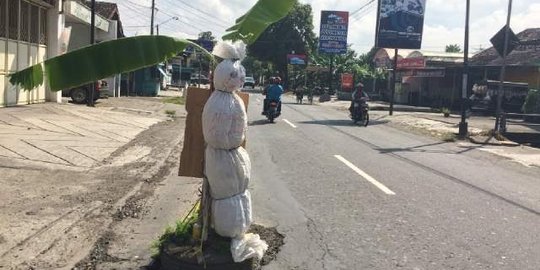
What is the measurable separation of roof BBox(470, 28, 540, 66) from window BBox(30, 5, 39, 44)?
2406 centimetres

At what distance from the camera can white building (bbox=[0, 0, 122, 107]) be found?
59.4ft

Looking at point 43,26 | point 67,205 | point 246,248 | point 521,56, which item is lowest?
point 67,205

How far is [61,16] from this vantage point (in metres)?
23.3

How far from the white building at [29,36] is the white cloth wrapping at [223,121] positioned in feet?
39.3

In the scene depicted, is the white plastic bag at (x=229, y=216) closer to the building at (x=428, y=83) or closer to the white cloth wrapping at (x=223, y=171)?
the white cloth wrapping at (x=223, y=171)

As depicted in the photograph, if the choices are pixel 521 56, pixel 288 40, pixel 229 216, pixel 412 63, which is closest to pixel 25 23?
pixel 229 216

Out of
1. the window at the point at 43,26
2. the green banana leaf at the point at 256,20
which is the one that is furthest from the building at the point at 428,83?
the green banana leaf at the point at 256,20

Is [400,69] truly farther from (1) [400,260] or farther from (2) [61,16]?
(1) [400,260]

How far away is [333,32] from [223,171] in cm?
4920

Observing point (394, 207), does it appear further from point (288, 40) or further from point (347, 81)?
point (288, 40)

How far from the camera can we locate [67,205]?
7.38m

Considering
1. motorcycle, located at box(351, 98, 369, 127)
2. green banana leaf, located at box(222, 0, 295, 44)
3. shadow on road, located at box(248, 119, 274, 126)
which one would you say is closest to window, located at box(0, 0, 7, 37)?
shadow on road, located at box(248, 119, 274, 126)

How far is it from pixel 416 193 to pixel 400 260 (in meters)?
3.70

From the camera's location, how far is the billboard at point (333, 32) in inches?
2072
